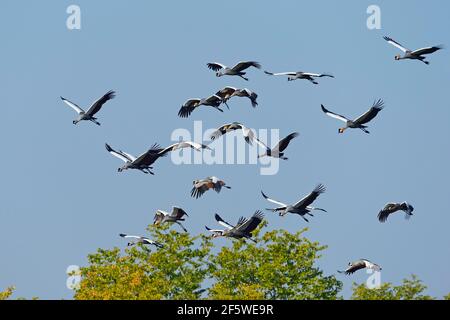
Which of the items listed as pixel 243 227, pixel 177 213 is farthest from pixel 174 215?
pixel 243 227

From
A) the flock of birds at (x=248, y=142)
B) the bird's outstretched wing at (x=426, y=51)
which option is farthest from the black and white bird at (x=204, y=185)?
the bird's outstretched wing at (x=426, y=51)

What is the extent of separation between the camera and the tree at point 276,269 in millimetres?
80562

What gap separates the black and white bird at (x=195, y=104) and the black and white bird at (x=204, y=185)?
3.56 meters

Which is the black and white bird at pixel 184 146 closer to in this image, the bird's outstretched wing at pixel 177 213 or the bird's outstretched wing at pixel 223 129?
the bird's outstretched wing at pixel 223 129

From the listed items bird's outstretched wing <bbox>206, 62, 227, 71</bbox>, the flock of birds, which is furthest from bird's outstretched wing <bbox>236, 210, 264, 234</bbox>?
bird's outstretched wing <bbox>206, 62, 227, 71</bbox>

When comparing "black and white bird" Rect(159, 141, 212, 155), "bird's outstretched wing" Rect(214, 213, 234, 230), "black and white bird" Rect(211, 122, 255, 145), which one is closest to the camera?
"black and white bird" Rect(159, 141, 212, 155)

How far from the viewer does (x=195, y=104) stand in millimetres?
66875

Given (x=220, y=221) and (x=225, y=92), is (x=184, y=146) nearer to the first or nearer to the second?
(x=220, y=221)

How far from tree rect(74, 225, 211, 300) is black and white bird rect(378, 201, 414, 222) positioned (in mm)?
18412

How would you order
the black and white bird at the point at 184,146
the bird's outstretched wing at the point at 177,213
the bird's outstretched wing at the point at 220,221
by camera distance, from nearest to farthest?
the black and white bird at the point at 184,146, the bird's outstretched wing at the point at 220,221, the bird's outstretched wing at the point at 177,213

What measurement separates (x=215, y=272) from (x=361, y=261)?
80.1 ft

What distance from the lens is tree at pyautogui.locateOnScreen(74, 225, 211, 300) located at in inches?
3044

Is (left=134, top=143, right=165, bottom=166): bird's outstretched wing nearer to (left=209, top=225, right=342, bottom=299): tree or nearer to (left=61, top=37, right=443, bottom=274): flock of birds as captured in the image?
(left=61, top=37, right=443, bottom=274): flock of birds

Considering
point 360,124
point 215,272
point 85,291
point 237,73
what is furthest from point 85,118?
point 215,272
